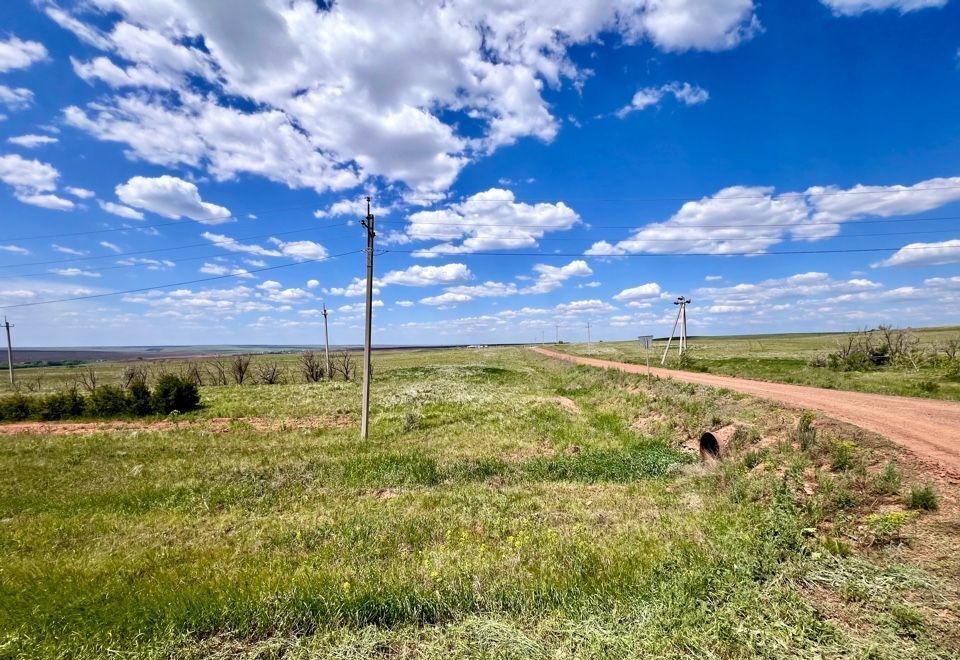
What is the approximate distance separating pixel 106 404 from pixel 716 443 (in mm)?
33933

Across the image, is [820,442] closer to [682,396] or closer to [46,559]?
[682,396]

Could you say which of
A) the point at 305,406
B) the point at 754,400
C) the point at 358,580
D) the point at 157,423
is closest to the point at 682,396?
the point at 754,400

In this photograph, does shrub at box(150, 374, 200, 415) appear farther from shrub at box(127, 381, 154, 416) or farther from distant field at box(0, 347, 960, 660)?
distant field at box(0, 347, 960, 660)

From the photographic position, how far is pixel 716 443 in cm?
1263

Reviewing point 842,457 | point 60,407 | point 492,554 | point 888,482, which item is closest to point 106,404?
point 60,407

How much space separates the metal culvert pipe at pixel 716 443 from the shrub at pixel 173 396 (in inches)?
1189

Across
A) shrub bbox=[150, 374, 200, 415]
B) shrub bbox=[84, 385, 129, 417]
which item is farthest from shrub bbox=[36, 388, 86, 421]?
shrub bbox=[150, 374, 200, 415]

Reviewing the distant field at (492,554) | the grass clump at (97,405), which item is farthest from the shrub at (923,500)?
the grass clump at (97,405)

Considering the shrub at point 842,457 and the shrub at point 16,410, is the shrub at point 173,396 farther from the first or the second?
the shrub at point 842,457

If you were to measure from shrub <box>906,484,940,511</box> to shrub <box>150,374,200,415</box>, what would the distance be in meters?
33.8

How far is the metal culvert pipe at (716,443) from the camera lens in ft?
40.6

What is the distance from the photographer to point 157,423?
24438mm

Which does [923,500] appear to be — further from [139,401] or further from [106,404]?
[106,404]

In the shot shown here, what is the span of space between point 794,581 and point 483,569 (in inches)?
171
